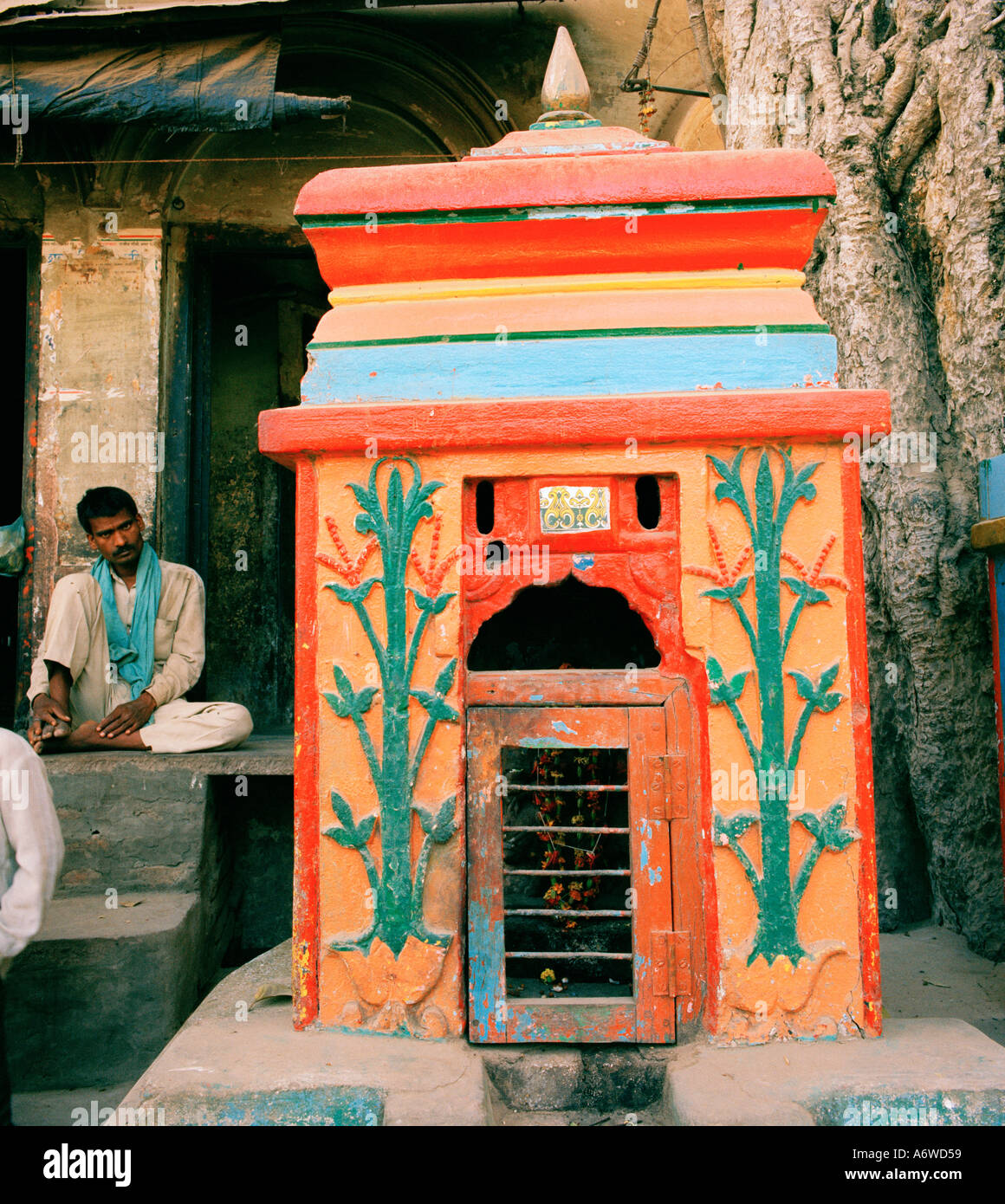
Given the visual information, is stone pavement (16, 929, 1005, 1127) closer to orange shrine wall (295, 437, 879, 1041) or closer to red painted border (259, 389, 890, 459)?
orange shrine wall (295, 437, 879, 1041)

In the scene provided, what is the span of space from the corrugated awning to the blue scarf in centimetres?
215

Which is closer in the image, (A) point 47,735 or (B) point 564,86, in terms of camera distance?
(B) point 564,86

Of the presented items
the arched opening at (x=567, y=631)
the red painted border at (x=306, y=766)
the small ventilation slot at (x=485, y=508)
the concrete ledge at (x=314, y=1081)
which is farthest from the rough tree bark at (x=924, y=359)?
the red painted border at (x=306, y=766)

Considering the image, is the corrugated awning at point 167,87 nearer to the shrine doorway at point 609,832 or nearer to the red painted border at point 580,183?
the red painted border at point 580,183

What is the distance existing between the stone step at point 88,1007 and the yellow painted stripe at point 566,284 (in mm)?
2618

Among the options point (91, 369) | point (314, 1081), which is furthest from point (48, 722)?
point (314, 1081)

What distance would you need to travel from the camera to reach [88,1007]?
3.77 meters

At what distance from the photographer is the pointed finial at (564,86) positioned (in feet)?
11.3

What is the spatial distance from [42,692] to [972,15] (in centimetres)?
498

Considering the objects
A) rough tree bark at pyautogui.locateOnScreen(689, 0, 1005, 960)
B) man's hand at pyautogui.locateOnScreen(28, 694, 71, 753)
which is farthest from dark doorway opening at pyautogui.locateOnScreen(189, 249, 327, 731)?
rough tree bark at pyautogui.locateOnScreen(689, 0, 1005, 960)

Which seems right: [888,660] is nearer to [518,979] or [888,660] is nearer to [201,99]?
[518,979]

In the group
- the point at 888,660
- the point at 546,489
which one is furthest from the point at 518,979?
the point at 888,660

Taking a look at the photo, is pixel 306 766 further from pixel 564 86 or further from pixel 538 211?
pixel 564 86

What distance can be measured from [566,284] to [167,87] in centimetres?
279
